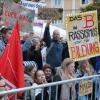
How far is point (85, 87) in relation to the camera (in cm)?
694

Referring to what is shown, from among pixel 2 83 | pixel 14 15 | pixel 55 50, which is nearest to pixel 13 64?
pixel 2 83

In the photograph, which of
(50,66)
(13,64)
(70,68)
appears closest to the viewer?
(13,64)

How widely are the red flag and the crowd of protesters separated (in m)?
0.21

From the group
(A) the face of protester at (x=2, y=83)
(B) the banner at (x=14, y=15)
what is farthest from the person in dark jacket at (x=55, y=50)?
(A) the face of protester at (x=2, y=83)

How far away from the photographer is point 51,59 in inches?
380

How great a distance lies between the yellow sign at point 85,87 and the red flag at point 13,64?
0.96 meters

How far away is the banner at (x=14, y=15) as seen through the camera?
29.9 ft

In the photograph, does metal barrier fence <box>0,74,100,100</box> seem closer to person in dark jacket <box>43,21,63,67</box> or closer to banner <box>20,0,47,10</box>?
person in dark jacket <box>43,21,63,67</box>

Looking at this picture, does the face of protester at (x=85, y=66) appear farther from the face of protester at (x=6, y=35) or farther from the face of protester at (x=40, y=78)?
the face of protester at (x=40, y=78)

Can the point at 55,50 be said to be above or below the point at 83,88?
above

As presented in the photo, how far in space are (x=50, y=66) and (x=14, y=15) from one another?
1.60m

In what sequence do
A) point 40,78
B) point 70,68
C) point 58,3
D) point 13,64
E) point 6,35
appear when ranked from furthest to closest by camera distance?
1. point 58,3
2. point 6,35
3. point 70,68
4. point 40,78
5. point 13,64

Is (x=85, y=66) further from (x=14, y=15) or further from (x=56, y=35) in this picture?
(x=14, y=15)

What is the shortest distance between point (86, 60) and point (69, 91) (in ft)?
6.58
